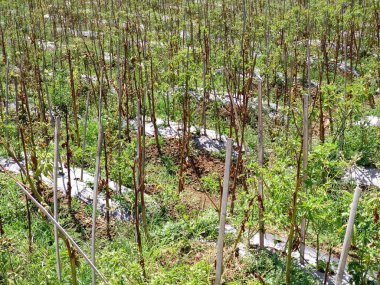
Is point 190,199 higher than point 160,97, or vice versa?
point 160,97

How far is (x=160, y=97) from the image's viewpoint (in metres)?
6.77

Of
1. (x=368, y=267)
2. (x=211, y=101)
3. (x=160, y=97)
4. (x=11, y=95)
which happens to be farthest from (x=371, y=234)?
(x=11, y=95)

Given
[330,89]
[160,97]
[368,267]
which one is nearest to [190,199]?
[330,89]

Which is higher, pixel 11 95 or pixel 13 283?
pixel 11 95

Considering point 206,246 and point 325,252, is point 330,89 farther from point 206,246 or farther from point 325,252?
point 206,246

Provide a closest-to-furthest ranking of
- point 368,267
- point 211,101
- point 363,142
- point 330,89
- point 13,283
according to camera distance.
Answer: point 368,267 → point 13,283 → point 330,89 → point 363,142 → point 211,101

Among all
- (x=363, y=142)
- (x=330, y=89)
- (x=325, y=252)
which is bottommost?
(x=325, y=252)

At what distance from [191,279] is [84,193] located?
7.61 ft

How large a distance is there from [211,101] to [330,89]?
8.32ft

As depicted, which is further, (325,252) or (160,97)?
(160,97)

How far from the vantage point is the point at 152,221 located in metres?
3.77

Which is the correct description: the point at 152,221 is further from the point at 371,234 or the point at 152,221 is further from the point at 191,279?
the point at 371,234

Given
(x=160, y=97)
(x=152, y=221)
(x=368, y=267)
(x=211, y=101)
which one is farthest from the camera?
(x=160, y=97)

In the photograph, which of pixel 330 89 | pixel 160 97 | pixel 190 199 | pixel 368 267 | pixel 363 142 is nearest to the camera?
pixel 368 267
